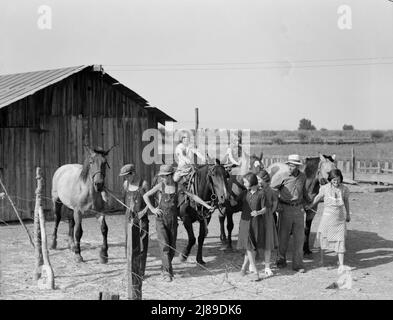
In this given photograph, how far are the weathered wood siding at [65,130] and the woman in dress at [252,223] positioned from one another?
8162 millimetres

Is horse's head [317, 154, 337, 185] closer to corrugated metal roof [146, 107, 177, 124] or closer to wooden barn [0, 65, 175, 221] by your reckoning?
wooden barn [0, 65, 175, 221]

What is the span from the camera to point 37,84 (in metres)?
16.6

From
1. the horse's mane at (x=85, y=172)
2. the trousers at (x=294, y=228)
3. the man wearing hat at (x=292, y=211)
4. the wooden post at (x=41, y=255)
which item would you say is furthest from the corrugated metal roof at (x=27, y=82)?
the trousers at (x=294, y=228)

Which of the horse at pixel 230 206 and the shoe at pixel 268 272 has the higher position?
the horse at pixel 230 206

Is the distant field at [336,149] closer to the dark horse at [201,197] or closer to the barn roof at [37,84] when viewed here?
the barn roof at [37,84]

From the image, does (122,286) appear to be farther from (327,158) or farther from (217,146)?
(217,146)

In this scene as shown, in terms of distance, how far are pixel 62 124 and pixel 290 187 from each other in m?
8.83

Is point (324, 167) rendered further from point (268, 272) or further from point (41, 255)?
point (41, 255)

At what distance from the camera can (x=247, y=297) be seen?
823 centimetres

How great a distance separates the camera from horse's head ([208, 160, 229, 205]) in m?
10.2

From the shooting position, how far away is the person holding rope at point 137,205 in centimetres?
912

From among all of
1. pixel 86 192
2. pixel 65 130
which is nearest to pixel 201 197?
pixel 86 192

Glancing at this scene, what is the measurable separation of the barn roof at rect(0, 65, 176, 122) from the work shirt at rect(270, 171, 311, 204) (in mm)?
8011

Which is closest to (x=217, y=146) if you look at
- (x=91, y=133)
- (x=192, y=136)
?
(x=192, y=136)
